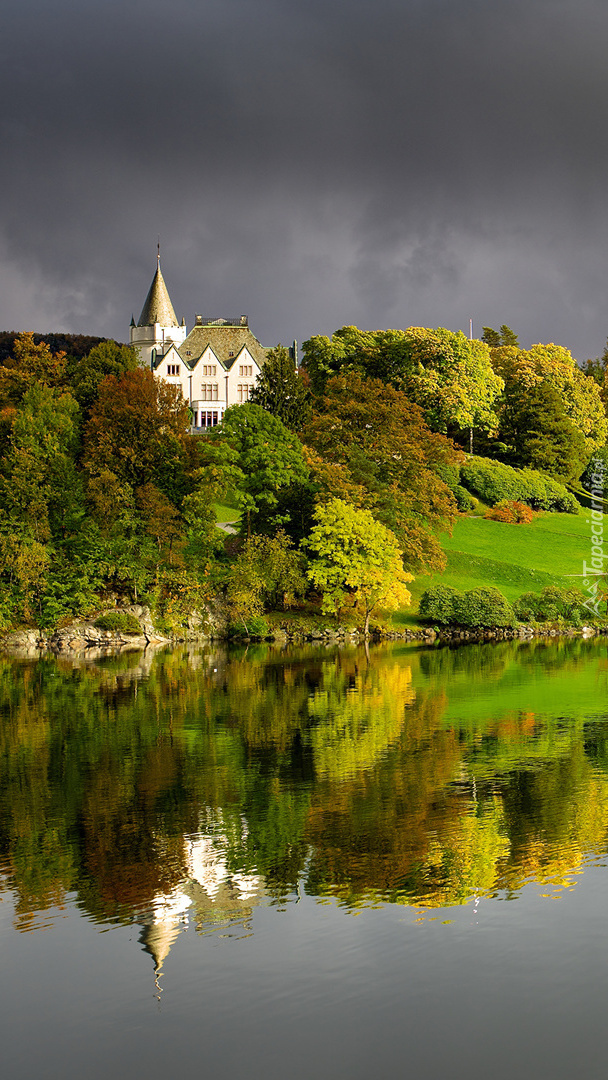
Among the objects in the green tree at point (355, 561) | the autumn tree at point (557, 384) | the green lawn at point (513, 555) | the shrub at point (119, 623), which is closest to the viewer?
the shrub at point (119, 623)

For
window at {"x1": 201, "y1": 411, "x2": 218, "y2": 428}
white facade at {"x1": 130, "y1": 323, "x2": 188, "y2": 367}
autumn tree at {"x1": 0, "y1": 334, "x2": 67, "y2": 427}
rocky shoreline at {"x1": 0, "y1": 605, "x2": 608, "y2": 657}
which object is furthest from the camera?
white facade at {"x1": 130, "y1": 323, "x2": 188, "y2": 367}

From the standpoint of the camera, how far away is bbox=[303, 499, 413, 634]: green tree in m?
47.9

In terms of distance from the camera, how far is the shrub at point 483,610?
4931cm

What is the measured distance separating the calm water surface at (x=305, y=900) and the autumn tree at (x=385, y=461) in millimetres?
29629

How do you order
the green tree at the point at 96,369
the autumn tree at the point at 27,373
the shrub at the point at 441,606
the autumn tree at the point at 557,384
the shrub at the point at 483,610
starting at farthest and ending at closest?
the autumn tree at the point at 557,384 < the green tree at the point at 96,369 < the autumn tree at the point at 27,373 < the shrub at the point at 441,606 < the shrub at the point at 483,610

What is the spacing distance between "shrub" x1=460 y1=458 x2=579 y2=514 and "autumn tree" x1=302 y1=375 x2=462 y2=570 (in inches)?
624

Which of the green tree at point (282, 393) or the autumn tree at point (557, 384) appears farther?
the autumn tree at point (557, 384)

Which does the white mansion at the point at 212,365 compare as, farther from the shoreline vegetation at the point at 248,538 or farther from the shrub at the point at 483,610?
the shrub at the point at 483,610

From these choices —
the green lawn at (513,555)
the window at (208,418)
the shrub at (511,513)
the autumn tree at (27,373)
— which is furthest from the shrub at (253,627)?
the window at (208,418)

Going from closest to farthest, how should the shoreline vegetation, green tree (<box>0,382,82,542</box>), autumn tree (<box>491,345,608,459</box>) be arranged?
the shoreline vegetation, green tree (<box>0,382,82,542</box>), autumn tree (<box>491,345,608,459</box>)

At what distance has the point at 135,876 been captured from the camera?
38.9ft

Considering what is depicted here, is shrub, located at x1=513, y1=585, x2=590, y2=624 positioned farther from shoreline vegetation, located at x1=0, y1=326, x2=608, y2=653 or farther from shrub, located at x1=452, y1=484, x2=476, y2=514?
shrub, located at x1=452, y1=484, x2=476, y2=514

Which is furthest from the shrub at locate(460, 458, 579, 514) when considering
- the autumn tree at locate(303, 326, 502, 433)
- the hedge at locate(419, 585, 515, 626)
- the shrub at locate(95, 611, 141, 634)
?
the shrub at locate(95, 611, 141, 634)

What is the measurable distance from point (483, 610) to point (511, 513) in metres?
22.2
